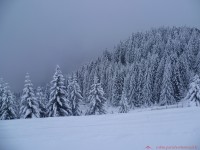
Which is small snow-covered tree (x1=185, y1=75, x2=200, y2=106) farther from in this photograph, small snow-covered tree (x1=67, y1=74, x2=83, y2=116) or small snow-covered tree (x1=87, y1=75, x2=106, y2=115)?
small snow-covered tree (x1=67, y1=74, x2=83, y2=116)

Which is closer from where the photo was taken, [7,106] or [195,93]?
[7,106]

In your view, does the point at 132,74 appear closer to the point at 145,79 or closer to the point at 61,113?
the point at 145,79

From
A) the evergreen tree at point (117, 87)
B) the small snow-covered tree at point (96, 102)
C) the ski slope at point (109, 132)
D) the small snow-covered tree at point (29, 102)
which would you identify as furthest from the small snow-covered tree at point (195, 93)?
the evergreen tree at point (117, 87)

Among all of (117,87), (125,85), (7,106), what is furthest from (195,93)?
(117,87)

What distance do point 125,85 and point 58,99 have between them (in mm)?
39390

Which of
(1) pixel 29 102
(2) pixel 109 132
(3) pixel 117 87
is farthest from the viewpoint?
(3) pixel 117 87

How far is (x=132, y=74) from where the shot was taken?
65250 millimetres

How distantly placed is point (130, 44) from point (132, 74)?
1664 inches

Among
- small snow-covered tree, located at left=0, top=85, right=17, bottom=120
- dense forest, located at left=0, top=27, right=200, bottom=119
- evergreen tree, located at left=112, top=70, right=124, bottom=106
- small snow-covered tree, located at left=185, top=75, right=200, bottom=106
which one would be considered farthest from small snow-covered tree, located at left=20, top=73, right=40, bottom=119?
evergreen tree, located at left=112, top=70, right=124, bottom=106

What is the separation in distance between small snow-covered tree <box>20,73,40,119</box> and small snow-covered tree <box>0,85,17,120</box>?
69.3 inches

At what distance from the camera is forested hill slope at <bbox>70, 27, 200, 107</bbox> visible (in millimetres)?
53562

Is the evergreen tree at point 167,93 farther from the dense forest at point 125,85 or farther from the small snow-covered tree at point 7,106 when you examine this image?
the small snow-covered tree at point 7,106

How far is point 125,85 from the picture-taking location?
208 feet

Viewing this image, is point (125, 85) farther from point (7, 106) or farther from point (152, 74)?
point (7, 106)
